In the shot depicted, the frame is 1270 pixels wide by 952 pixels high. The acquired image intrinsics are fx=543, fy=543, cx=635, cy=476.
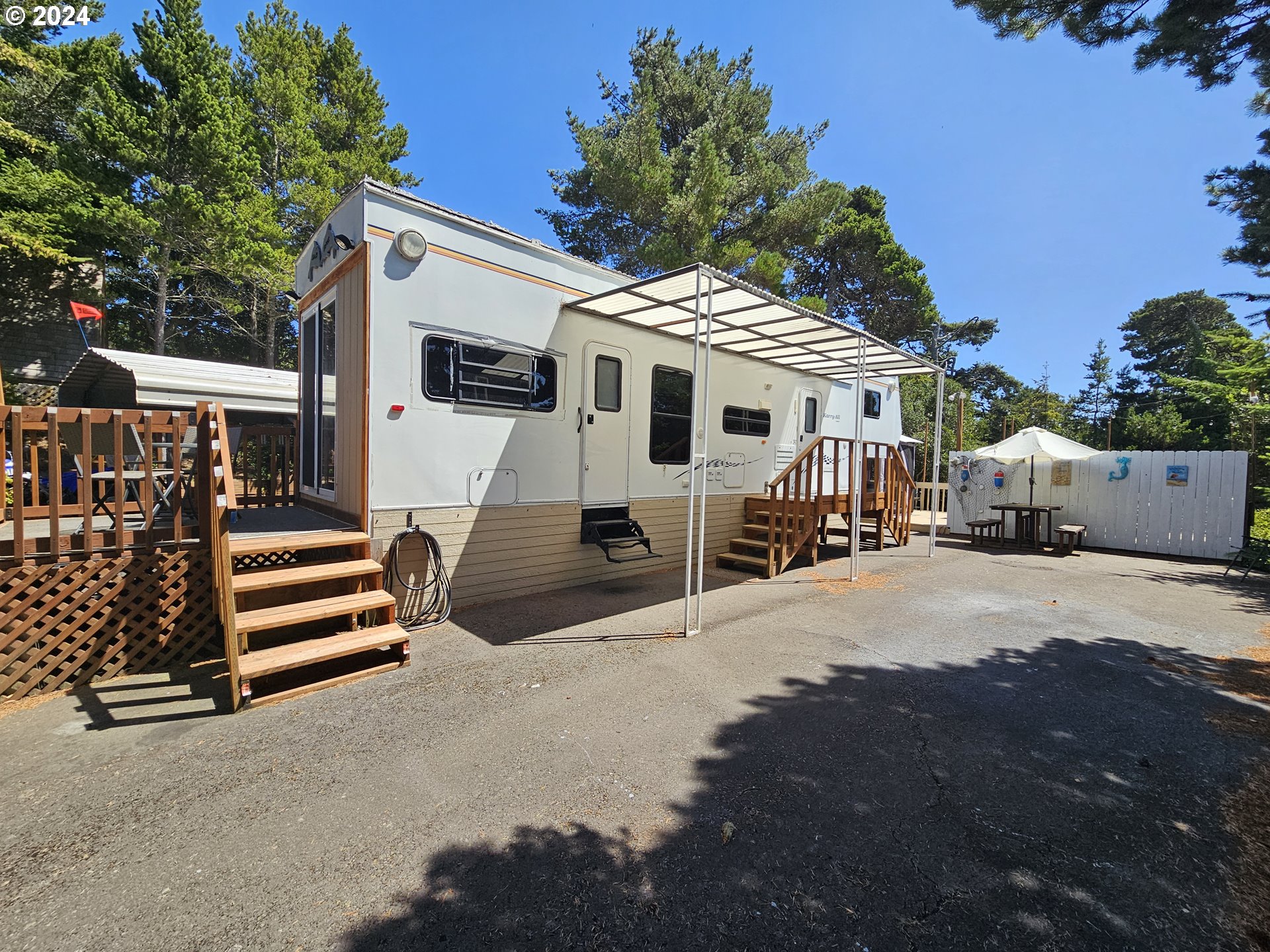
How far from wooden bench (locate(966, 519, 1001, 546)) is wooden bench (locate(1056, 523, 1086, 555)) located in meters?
0.97

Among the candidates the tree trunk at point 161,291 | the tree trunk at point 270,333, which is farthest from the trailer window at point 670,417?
the tree trunk at point 270,333

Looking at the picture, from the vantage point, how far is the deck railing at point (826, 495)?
7086 mm

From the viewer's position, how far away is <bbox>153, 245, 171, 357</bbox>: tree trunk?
1332 cm

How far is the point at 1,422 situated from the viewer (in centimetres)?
326

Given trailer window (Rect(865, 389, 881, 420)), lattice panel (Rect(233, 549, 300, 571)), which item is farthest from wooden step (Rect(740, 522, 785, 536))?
lattice panel (Rect(233, 549, 300, 571))

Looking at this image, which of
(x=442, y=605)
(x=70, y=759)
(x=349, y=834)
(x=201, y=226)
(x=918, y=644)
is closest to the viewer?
(x=349, y=834)

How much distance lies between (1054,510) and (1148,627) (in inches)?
220

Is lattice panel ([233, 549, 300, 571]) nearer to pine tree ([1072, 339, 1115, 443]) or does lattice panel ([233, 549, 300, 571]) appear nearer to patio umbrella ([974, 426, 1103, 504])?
patio umbrella ([974, 426, 1103, 504])

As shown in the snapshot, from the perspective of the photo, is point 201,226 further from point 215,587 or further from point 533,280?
point 215,587

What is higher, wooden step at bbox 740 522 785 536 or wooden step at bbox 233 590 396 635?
wooden step at bbox 740 522 785 536

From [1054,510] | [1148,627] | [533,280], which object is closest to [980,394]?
[1054,510]

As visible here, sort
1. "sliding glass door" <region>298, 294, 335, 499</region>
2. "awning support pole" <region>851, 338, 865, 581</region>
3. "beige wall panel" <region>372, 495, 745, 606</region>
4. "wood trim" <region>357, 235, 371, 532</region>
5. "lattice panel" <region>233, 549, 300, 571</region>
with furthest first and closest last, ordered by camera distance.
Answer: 1. "awning support pole" <region>851, 338, 865, 581</region>
2. "sliding glass door" <region>298, 294, 335, 499</region>
3. "beige wall panel" <region>372, 495, 745, 606</region>
4. "wood trim" <region>357, 235, 371, 532</region>
5. "lattice panel" <region>233, 549, 300, 571</region>

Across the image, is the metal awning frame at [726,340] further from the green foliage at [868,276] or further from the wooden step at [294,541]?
the green foliage at [868,276]

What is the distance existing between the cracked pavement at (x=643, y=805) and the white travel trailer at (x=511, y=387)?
1405 millimetres
